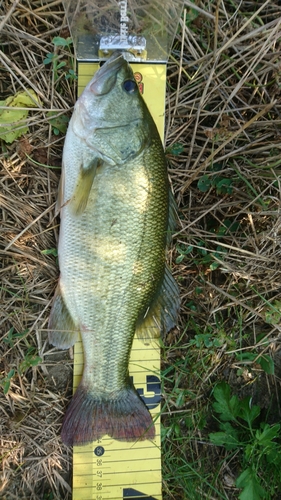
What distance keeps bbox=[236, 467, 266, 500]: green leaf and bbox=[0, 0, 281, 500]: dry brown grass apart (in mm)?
274

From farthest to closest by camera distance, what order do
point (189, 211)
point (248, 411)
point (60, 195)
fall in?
point (189, 211) < point (248, 411) < point (60, 195)

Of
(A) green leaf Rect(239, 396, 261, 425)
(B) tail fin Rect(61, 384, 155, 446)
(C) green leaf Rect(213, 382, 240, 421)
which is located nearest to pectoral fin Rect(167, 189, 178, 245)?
(B) tail fin Rect(61, 384, 155, 446)

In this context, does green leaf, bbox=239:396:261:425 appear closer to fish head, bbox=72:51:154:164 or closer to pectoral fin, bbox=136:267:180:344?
pectoral fin, bbox=136:267:180:344

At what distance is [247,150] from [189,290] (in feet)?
3.43

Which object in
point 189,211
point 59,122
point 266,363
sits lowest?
point 266,363

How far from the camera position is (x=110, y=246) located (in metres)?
2.13

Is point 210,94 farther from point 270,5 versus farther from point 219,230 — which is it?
point 219,230

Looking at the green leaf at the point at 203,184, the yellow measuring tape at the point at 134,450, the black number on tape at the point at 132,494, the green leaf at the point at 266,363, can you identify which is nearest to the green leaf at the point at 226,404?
the green leaf at the point at 266,363

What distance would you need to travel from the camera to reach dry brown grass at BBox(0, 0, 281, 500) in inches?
97.3

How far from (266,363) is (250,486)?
2.51 ft

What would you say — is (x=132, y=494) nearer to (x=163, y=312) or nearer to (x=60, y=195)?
(x=163, y=312)

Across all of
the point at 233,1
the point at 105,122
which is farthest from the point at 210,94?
the point at 105,122

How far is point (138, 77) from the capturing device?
2525 millimetres

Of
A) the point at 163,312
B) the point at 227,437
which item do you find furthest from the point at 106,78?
the point at 227,437
